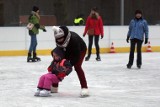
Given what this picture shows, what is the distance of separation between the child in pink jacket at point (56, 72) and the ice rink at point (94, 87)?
146 mm

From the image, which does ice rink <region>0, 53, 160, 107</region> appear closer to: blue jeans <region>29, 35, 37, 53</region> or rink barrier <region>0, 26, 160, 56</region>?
blue jeans <region>29, 35, 37, 53</region>

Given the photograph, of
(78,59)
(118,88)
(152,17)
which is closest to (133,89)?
(118,88)

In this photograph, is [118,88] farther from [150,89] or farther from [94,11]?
[94,11]

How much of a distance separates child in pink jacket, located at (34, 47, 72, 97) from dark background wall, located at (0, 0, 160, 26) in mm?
11367

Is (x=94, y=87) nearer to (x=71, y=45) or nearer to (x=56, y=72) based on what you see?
(x=56, y=72)

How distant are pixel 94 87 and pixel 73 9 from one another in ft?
41.4

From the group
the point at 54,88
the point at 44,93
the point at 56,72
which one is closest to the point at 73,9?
the point at 54,88

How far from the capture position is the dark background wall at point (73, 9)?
19320mm

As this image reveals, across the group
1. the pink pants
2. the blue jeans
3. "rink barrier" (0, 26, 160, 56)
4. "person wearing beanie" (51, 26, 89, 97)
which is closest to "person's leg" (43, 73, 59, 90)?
the pink pants

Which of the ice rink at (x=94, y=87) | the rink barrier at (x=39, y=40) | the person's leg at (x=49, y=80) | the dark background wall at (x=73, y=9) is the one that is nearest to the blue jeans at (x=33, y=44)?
the ice rink at (x=94, y=87)

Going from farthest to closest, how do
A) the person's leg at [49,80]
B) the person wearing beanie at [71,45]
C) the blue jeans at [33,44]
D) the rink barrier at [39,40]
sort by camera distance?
the rink barrier at [39,40] < the blue jeans at [33,44] < the person's leg at [49,80] < the person wearing beanie at [71,45]

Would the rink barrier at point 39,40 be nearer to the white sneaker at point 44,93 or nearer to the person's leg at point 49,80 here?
the person's leg at point 49,80

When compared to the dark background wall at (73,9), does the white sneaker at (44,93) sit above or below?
below

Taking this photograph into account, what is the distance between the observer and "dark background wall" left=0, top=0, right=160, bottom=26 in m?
19.3
